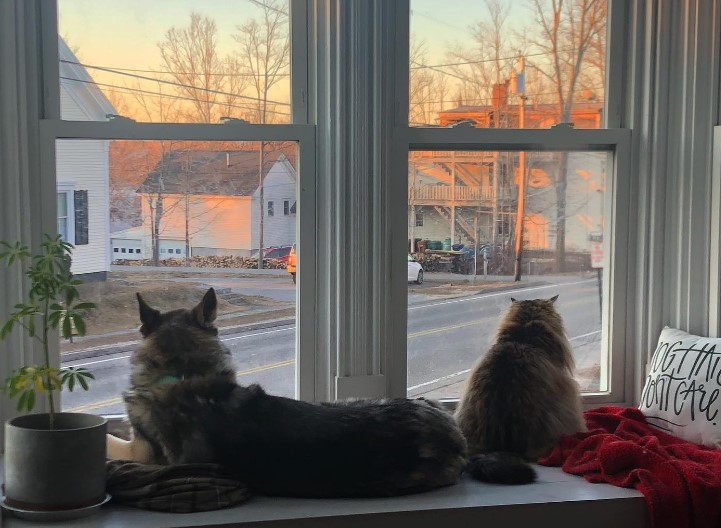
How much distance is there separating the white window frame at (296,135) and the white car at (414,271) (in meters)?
0.32

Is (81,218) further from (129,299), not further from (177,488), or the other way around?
(177,488)

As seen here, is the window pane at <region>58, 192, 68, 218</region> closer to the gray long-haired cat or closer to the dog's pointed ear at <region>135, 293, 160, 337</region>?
the dog's pointed ear at <region>135, 293, 160, 337</region>

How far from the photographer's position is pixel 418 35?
Answer: 9.15ft

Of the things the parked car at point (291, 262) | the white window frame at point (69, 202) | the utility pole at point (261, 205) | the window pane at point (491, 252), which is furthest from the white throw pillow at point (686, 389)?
the white window frame at point (69, 202)

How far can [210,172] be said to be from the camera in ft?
8.75

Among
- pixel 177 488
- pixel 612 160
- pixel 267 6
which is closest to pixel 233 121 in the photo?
pixel 267 6

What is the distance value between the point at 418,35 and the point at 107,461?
163 centimetres

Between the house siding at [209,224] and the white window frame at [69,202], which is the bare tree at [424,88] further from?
the white window frame at [69,202]

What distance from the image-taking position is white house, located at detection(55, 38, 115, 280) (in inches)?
101

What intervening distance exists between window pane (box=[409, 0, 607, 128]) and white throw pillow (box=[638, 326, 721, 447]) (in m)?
0.83

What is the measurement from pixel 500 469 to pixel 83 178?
4.90 ft

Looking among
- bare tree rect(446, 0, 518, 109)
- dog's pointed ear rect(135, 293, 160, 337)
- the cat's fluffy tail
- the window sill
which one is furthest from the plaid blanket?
bare tree rect(446, 0, 518, 109)

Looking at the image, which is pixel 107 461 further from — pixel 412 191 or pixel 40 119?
pixel 412 191

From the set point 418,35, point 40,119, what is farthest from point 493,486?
point 40,119
